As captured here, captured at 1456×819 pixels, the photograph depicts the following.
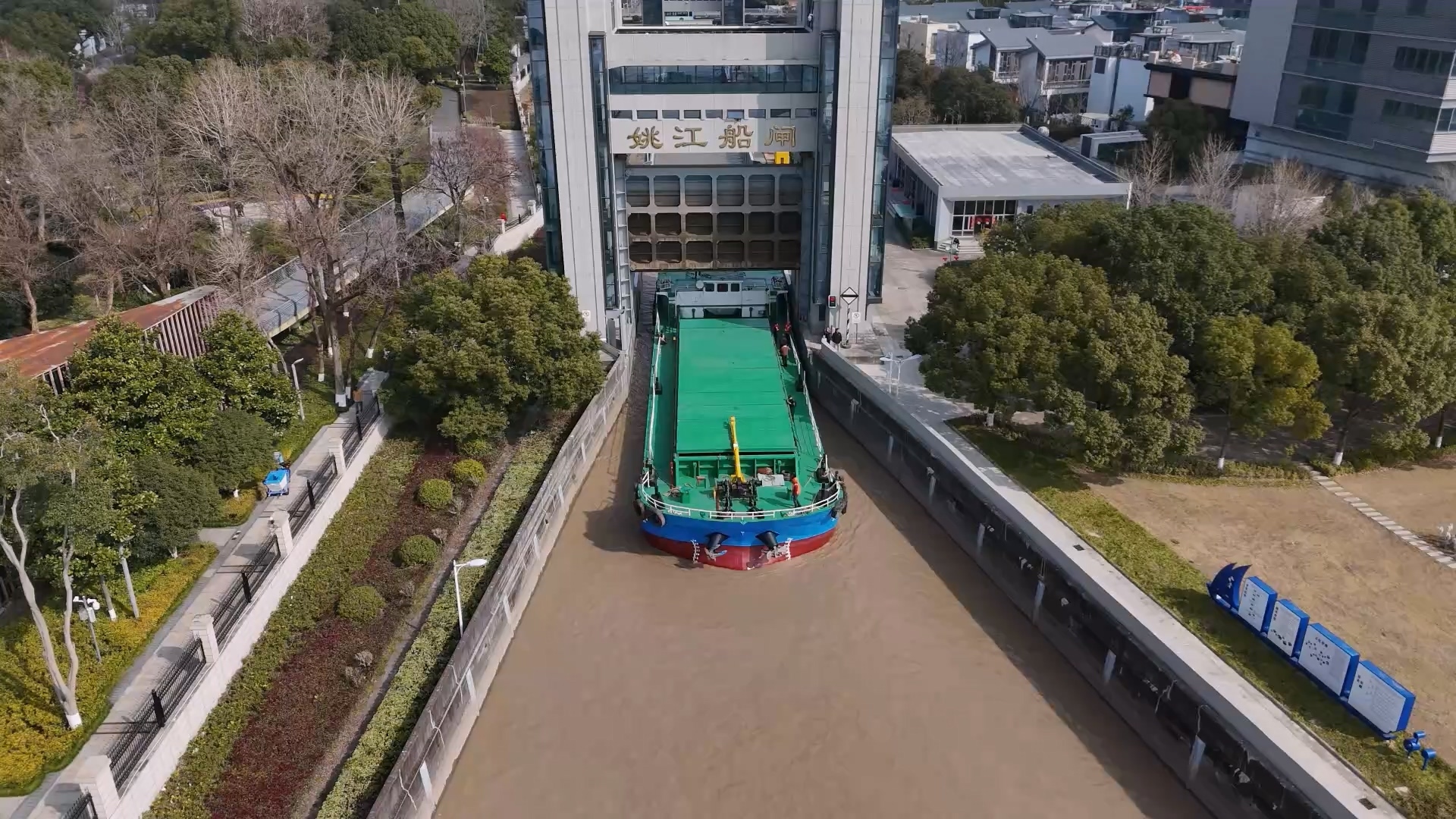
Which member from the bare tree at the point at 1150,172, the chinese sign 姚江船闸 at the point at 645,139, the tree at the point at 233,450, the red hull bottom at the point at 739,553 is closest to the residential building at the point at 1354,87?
the bare tree at the point at 1150,172

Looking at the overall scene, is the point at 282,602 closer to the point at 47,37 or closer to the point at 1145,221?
the point at 1145,221

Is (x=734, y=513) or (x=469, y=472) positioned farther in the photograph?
(x=469, y=472)

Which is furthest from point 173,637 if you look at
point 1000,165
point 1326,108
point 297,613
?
point 1326,108

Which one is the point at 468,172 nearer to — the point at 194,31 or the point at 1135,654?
the point at 194,31

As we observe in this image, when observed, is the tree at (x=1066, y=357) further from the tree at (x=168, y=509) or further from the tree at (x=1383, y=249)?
the tree at (x=168, y=509)

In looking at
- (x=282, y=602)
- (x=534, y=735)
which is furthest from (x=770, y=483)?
(x=282, y=602)

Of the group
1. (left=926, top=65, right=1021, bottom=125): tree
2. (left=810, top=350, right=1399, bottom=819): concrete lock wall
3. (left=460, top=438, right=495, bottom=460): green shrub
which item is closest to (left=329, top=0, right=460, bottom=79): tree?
(left=926, top=65, right=1021, bottom=125): tree
